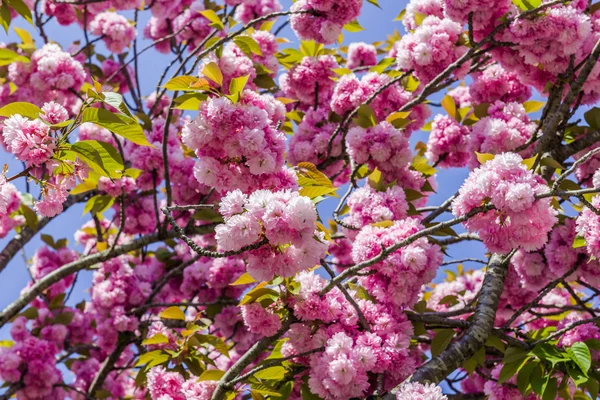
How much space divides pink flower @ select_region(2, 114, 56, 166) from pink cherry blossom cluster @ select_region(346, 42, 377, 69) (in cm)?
353

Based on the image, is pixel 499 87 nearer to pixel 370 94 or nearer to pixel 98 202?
pixel 370 94

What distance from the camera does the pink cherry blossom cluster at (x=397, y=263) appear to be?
2.59 m

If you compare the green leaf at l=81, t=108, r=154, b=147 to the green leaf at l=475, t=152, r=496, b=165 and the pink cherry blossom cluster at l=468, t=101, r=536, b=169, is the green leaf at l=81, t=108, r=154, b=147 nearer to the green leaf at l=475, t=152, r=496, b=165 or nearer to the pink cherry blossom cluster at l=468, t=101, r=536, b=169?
the green leaf at l=475, t=152, r=496, b=165

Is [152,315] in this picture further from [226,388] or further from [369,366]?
[369,366]

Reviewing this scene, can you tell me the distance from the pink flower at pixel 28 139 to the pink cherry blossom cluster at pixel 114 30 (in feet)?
12.9

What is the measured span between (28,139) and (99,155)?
231 millimetres

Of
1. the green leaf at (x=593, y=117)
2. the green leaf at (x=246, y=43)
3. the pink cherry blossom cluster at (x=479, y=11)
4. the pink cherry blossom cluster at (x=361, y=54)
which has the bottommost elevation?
the green leaf at (x=593, y=117)

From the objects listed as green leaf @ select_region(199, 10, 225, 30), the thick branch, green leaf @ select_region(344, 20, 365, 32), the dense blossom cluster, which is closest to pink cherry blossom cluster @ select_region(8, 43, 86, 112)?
the dense blossom cluster

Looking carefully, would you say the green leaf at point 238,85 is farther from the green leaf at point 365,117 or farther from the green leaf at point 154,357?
the green leaf at point 154,357

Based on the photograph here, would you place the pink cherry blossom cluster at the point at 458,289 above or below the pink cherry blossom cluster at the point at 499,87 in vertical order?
below

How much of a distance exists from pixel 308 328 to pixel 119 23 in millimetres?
4154

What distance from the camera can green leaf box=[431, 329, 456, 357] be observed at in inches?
104

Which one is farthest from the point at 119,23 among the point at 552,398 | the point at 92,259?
the point at 552,398

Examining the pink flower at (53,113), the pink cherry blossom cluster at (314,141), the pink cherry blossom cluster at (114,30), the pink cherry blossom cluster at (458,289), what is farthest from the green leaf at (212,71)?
the pink cherry blossom cluster at (114,30)
